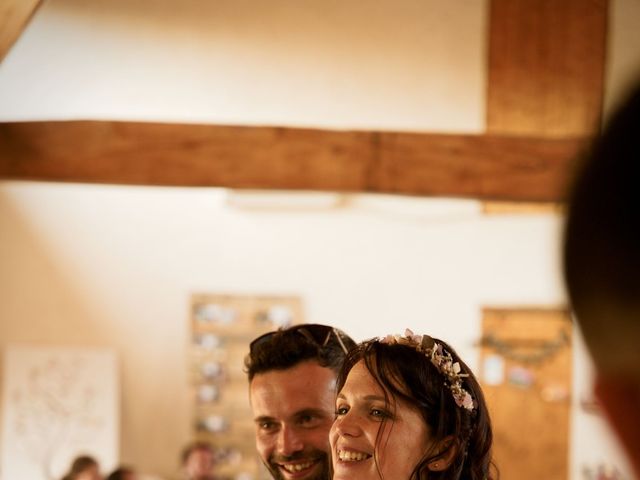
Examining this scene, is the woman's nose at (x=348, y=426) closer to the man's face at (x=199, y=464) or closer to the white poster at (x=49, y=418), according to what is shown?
the man's face at (x=199, y=464)

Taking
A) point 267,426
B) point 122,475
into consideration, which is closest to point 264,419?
point 267,426

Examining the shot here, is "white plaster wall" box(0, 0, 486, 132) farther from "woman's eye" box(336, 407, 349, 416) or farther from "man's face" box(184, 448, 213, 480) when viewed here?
"woman's eye" box(336, 407, 349, 416)

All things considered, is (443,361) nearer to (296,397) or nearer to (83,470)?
(296,397)

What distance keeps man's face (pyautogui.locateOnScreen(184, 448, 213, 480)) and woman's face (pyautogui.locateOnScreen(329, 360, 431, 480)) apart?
4.84 m

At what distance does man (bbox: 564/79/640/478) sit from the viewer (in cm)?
24

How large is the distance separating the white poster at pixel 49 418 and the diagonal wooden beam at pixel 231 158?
2.09 m

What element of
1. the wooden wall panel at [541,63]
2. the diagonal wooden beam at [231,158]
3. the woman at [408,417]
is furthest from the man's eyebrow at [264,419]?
the wooden wall panel at [541,63]

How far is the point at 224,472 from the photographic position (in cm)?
677

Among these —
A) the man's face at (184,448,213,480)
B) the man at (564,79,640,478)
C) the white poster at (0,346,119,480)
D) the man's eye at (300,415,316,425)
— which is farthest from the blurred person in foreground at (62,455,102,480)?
the man at (564,79,640,478)

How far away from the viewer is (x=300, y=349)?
1917mm

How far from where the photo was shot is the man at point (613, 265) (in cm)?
24

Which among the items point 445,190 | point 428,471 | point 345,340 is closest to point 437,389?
point 428,471

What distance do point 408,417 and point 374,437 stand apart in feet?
0.21

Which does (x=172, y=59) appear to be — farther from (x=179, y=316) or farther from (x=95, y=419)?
(x=95, y=419)
